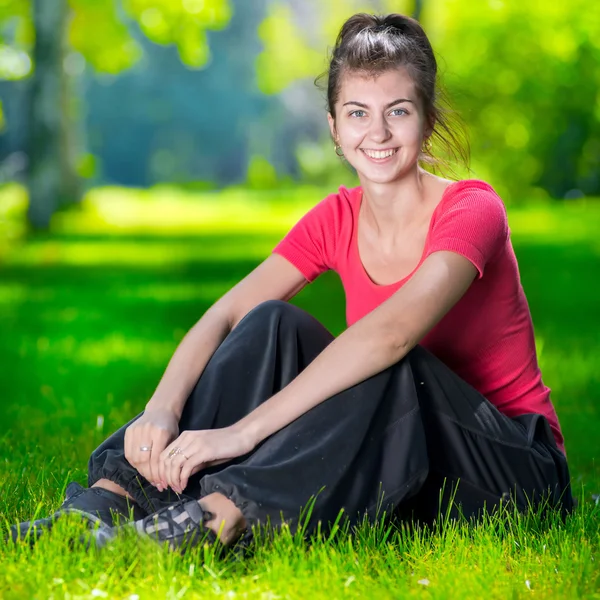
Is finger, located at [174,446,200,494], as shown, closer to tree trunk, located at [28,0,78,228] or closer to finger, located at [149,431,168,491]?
finger, located at [149,431,168,491]

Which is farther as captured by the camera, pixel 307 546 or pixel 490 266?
pixel 490 266

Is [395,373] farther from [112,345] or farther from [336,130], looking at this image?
[112,345]

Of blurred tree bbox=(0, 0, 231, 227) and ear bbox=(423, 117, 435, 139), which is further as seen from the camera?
blurred tree bbox=(0, 0, 231, 227)

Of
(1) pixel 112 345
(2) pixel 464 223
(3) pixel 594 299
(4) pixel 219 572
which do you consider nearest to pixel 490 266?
(2) pixel 464 223

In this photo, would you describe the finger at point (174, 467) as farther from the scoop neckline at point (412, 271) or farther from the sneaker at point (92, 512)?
the scoop neckline at point (412, 271)

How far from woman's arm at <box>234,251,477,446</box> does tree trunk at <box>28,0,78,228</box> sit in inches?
530

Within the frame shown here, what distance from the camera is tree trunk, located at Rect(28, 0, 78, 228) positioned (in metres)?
15.8

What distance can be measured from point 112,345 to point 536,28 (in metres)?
A: 18.6

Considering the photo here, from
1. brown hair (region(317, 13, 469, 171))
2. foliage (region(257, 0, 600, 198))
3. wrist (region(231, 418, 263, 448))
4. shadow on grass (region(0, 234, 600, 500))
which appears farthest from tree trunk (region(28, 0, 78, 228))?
wrist (region(231, 418, 263, 448))

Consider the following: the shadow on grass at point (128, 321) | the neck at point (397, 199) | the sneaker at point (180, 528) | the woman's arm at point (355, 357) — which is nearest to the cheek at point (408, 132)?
the neck at point (397, 199)

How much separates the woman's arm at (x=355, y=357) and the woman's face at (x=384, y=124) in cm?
47

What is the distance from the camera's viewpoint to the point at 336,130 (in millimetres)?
3404

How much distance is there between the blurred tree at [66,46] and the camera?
15922 mm

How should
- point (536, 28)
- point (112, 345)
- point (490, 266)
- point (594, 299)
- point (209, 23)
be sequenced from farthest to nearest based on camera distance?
point (536, 28) < point (209, 23) < point (594, 299) < point (112, 345) < point (490, 266)
